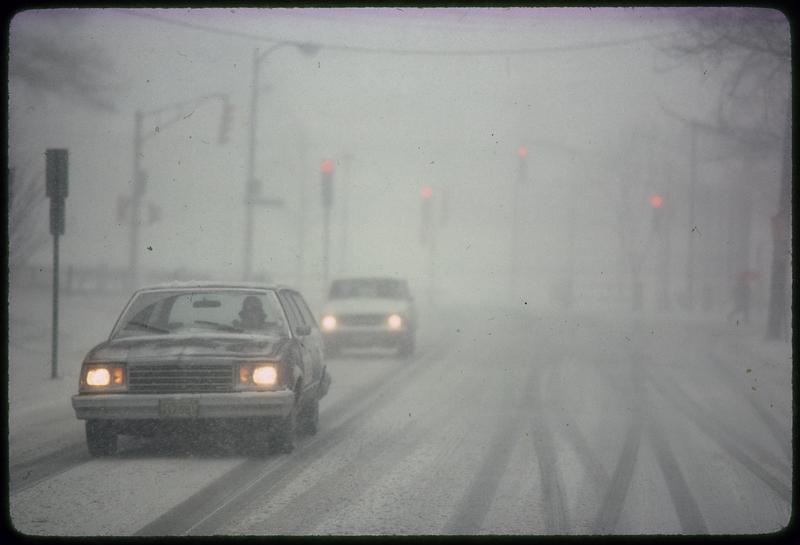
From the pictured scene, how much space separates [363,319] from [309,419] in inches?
466

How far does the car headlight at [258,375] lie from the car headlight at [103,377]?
3.57 feet

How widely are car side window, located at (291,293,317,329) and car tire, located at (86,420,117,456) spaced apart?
301 centimetres

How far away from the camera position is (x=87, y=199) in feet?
82.0

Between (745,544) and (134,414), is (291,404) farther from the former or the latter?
(745,544)

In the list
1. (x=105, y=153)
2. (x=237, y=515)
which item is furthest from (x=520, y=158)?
(x=237, y=515)

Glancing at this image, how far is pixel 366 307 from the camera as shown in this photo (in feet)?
80.6

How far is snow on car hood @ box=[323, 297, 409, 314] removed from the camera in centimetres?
2453

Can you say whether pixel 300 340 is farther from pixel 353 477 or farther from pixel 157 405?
pixel 353 477

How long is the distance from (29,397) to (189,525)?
346 inches

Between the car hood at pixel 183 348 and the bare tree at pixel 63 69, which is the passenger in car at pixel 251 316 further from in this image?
the bare tree at pixel 63 69

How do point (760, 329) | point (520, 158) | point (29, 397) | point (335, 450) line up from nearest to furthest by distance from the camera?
point (335, 450) < point (29, 397) < point (520, 158) < point (760, 329)

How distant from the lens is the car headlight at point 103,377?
1058cm

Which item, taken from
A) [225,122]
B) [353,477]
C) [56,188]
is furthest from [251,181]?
[353,477]

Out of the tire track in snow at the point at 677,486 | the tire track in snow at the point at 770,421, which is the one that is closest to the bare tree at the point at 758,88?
the tire track in snow at the point at 770,421
